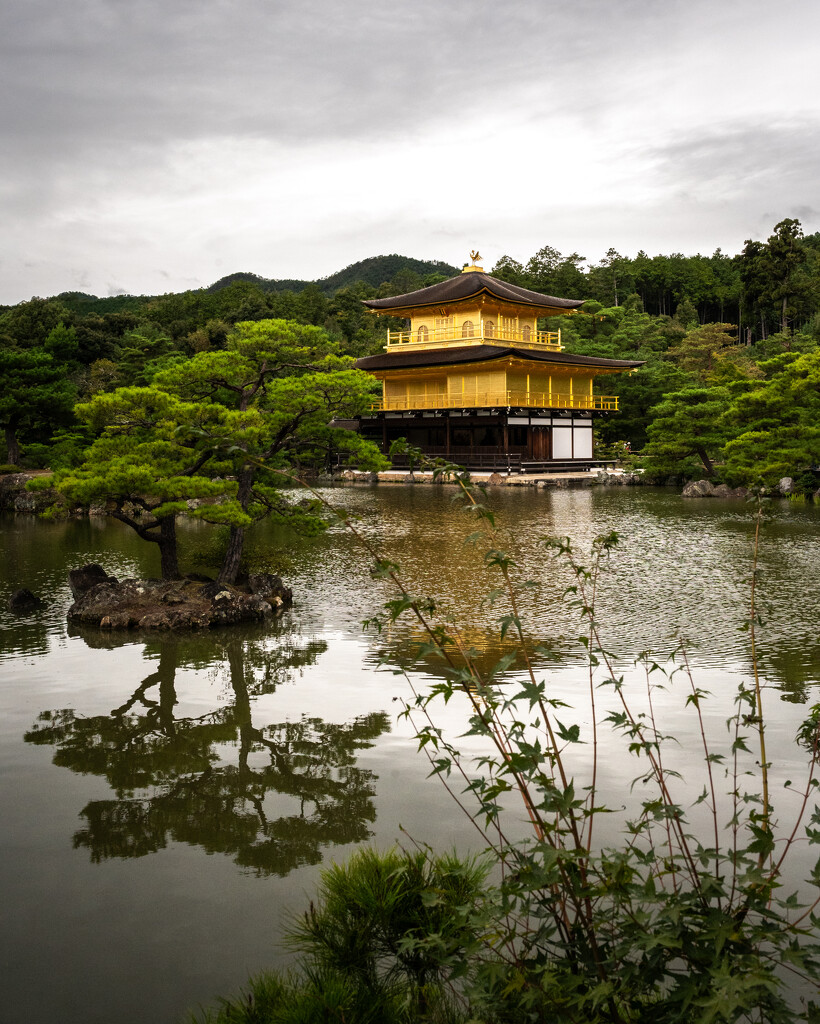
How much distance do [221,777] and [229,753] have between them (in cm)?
45

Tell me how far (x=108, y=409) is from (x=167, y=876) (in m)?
7.39

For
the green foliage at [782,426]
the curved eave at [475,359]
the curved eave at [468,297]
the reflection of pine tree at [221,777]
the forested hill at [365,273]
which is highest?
the forested hill at [365,273]

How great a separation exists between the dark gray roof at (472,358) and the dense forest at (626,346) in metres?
3.20

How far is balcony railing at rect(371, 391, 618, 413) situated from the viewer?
3344 centimetres

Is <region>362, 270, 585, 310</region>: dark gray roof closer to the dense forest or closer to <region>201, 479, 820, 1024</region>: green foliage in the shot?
the dense forest

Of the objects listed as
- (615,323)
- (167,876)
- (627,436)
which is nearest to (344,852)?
(167,876)

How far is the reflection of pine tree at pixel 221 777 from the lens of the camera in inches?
188

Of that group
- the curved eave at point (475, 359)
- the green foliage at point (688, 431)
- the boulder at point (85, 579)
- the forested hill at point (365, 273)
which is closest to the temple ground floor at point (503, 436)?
the curved eave at point (475, 359)

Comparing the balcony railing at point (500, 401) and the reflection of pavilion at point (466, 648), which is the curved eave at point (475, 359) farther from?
the reflection of pavilion at point (466, 648)

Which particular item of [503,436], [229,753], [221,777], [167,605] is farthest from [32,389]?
[221,777]

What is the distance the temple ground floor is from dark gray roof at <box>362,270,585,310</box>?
16.3 ft

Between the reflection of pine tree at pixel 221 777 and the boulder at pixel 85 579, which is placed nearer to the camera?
the reflection of pine tree at pixel 221 777

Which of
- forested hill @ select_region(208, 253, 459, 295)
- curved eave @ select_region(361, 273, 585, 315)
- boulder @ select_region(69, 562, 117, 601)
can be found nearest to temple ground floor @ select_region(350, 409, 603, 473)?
curved eave @ select_region(361, 273, 585, 315)

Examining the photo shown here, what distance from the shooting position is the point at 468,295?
3566cm
